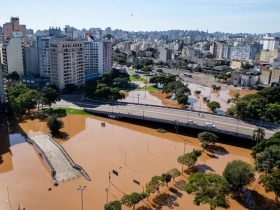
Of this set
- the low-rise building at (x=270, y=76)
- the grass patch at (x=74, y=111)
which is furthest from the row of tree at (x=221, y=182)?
the low-rise building at (x=270, y=76)

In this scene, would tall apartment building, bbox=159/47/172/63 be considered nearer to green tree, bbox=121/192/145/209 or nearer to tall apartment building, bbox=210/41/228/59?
tall apartment building, bbox=210/41/228/59

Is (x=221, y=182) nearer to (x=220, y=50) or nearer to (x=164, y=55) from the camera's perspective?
(x=164, y=55)

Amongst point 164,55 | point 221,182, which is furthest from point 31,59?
point 221,182

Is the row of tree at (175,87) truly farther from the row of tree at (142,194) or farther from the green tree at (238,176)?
the green tree at (238,176)

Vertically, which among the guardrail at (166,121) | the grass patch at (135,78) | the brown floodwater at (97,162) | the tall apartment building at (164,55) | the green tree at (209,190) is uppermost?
the tall apartment building at (164,55)

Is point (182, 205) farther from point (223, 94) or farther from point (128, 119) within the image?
point (223, 94)

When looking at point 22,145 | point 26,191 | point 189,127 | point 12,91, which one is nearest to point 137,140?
point 189,127
